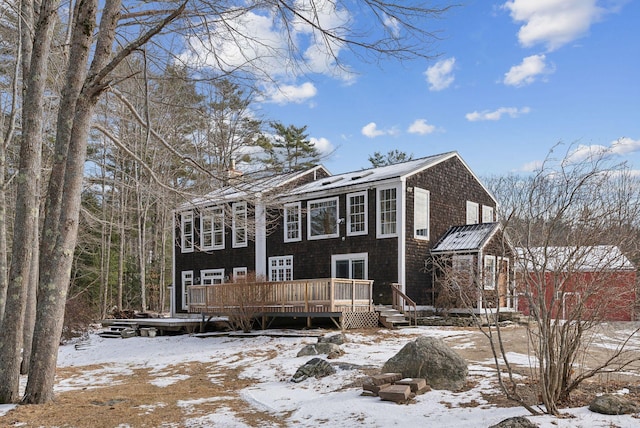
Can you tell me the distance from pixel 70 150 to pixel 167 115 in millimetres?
5531

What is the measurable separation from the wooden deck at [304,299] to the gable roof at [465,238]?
392cm

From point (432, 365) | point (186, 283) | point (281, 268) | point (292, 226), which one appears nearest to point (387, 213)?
point (292, 226)

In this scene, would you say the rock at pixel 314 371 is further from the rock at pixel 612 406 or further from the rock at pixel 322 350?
the rock at pixel 612 406

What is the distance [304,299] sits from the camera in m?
16.4

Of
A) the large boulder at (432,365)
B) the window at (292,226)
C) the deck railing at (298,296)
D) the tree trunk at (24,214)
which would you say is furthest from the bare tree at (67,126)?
the window at (292,226)

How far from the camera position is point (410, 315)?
18.0 meters

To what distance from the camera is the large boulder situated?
7.63m

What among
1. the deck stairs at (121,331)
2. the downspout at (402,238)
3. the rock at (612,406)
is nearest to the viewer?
the rock at (612,406)

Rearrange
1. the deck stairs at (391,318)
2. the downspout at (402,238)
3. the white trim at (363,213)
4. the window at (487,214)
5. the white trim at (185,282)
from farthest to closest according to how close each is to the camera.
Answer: the white trim at (185,282) → the window at (487,214) → the white trim at (363,213) → the downspout at (402,238) → the deck stairs at (391,318)

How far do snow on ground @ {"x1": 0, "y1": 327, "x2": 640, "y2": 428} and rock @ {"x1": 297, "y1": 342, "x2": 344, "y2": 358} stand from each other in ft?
0.62

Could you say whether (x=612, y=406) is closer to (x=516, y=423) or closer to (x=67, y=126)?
(x=516, y=423)

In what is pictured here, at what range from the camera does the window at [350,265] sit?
64.0ft

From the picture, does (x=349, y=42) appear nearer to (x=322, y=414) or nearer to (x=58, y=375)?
(x=322, y=414)

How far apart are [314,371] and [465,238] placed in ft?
37.6
